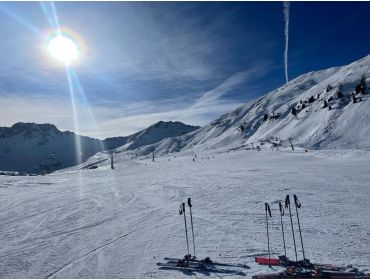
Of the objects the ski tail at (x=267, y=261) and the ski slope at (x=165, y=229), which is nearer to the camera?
the ski tail at (x=267, y=261)

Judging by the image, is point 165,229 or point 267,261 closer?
point 267,261

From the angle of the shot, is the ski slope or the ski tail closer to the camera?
the ski tail

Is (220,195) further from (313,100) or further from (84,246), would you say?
(313,100)

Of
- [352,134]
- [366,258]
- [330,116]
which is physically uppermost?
[330,116]

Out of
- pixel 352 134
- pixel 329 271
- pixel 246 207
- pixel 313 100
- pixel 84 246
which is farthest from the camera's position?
pixel 313 100

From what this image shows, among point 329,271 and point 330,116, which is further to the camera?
point 330,116

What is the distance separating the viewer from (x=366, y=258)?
35.3ft

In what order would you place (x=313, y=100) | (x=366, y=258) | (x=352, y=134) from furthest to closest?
(x=313, y=100) → (x=352, y=134) → (x=366, y=258)

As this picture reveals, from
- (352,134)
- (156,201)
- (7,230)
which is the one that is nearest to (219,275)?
(7,230)

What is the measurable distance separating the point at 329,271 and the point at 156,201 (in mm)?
14187

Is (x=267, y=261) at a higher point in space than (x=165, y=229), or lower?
lower

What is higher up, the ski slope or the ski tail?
the ski slope

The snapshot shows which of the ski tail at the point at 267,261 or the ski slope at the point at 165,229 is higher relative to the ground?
the ski slope at the point at 165,229

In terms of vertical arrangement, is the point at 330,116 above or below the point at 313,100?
below
